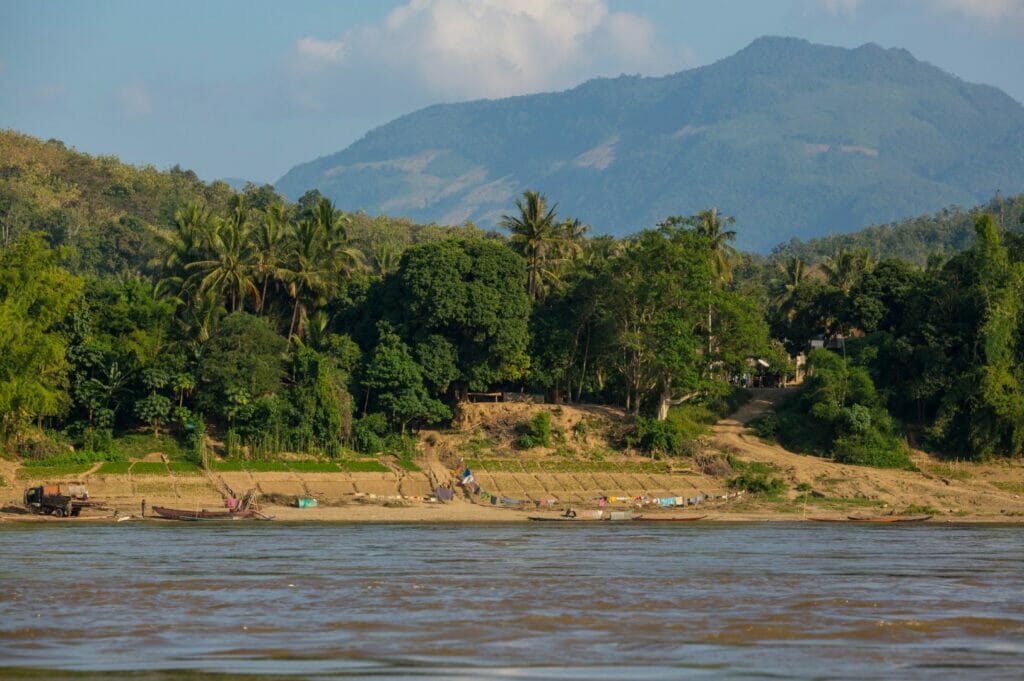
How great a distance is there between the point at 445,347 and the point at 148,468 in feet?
50.4

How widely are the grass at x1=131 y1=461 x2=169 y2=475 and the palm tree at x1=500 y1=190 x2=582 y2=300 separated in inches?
916

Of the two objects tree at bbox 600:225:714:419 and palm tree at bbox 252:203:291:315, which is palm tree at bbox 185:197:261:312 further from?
tree at bbox 600:225:714:419

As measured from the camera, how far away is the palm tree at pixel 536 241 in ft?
242

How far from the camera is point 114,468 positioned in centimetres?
5675

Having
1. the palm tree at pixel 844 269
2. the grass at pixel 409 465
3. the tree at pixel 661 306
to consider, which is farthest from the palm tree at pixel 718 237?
the grass at pixel 409 465

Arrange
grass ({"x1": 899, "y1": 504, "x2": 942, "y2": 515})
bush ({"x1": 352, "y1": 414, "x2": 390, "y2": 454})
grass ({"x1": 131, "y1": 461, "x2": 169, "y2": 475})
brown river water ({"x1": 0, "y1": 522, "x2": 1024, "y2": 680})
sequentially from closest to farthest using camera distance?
brown river water ({"x1": 0, "y1": 522, "x2": 1024, "y2": 680}) < grass ({"x1": 131, "y1": 461, "x2": 169, "y2": 475}) < grass ({"x1": 899, "y1": 504, "x2": 942, "y2": 515}) < bush ({"x1": 352, "y1": 414, "x2": 390, "y2": 454})

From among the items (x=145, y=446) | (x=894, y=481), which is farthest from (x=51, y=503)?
(x=894, y=481)

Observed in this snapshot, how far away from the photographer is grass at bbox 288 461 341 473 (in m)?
59.4

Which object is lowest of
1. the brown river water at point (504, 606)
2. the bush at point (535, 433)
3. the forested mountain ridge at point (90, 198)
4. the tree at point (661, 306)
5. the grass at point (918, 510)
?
the brown river water at point (504, 606)

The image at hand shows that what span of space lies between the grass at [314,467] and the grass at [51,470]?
8529 mm

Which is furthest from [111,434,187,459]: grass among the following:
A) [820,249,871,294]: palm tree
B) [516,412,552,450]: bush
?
[820,249,871,294]: palm tree

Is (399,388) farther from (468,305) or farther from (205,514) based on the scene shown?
(205,514)

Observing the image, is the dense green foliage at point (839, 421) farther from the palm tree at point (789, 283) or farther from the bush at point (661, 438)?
the palm tree at point (789, 283)

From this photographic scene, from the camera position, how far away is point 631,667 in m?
21.6
